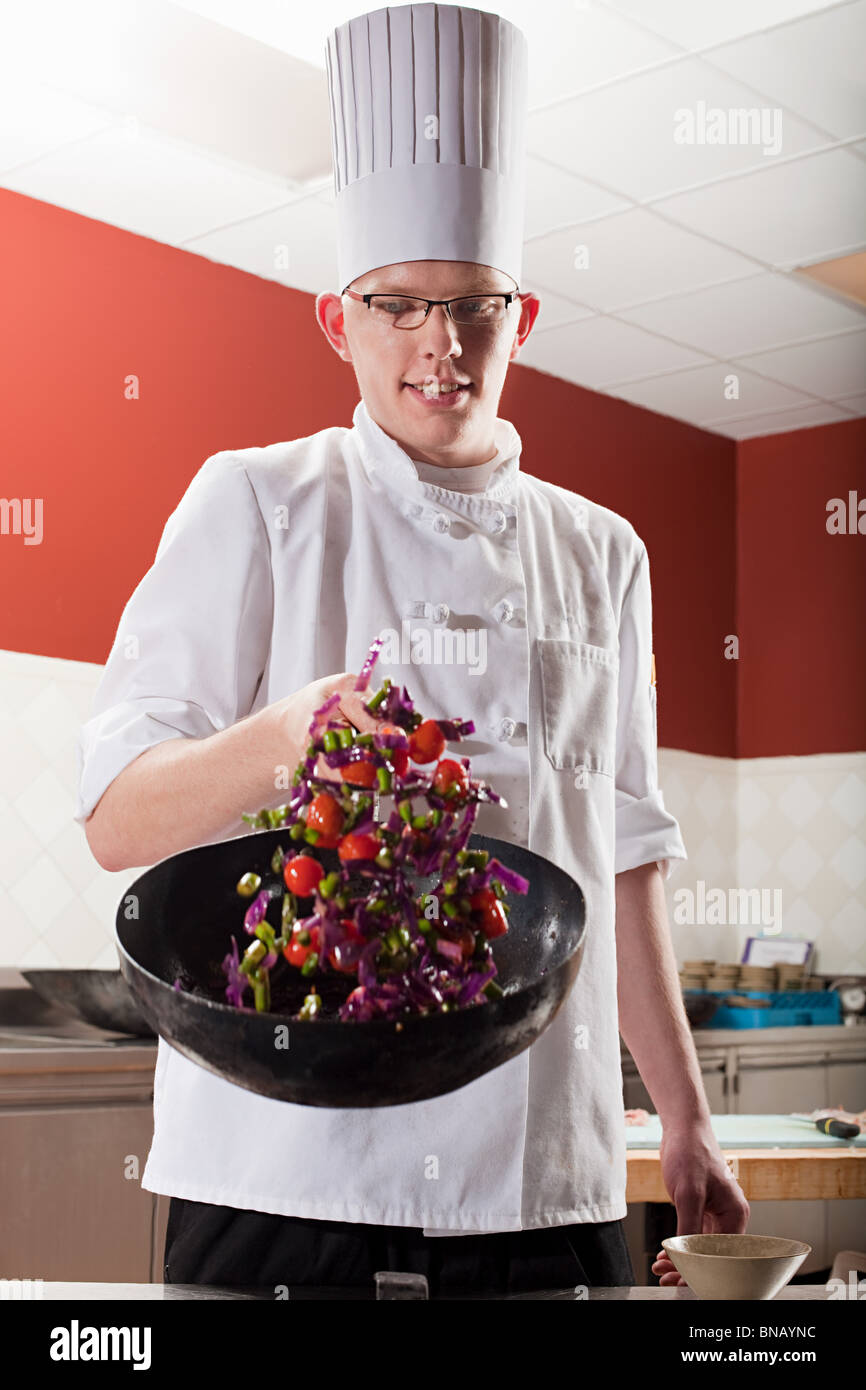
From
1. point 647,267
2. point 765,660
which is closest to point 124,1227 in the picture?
point 647,267

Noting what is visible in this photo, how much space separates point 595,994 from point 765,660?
11.7 feet

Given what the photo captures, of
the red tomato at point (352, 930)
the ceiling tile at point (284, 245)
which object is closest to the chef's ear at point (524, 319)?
the red tomato at point (352, 930)

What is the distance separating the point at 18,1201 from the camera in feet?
7.59

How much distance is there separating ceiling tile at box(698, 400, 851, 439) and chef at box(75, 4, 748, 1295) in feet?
10.7

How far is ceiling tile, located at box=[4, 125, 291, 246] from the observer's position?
277cm

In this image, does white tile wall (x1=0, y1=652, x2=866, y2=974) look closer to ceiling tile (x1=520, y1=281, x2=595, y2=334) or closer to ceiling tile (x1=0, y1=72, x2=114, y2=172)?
ceiling tile (x1=520, y1=281, x2=595, y2=334)

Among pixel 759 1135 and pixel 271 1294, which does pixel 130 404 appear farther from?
pixel 271 1294

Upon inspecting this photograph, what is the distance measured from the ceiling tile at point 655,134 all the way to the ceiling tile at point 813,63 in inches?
1.4

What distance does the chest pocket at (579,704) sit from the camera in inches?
44.5

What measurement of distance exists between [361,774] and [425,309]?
0.41 meters

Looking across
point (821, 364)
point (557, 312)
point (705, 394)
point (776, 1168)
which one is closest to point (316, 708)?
point (776, 1168)

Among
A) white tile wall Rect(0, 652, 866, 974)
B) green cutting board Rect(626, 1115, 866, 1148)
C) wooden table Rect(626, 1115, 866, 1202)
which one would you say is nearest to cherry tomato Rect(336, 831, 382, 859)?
wooden table Rect(626, 1115, 866, 1202)

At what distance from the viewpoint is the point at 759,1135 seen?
246 centimetres
